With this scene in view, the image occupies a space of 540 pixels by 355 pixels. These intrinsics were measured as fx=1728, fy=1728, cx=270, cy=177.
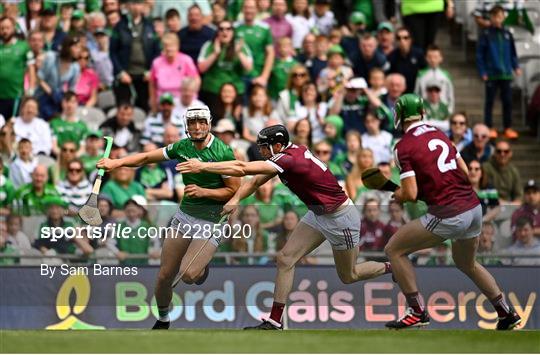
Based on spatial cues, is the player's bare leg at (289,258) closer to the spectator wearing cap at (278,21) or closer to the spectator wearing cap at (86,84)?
the spectator wearing cap at (86,84)

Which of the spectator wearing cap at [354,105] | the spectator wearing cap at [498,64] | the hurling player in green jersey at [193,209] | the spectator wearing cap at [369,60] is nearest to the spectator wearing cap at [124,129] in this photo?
the spectator wearing cap at [354,105]

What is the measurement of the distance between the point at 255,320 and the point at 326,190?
1.49 metres

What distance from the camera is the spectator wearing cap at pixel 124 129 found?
22578mm

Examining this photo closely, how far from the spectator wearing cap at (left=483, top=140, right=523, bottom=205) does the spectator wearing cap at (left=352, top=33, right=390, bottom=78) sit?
8.44ft

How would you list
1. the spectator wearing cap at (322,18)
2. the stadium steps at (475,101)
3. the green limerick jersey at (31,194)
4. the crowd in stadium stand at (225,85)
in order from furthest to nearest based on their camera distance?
1. the spectator wearing cap at (322,18)
2. the stadium steps at (475,101)
3. the crowd in stadium stand at (225,85)
4. the green limerick jersey at (31,194)

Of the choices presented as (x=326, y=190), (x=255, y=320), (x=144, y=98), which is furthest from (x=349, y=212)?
(x=144, y=98)

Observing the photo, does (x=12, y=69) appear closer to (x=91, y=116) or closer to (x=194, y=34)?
(x=91, y=116)

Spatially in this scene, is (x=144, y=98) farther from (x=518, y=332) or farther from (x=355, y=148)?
(x=518, y=332)

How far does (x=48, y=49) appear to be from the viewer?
24.0 metres

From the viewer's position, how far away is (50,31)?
24.2 metres

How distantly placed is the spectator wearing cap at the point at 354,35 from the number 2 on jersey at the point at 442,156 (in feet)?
27.7

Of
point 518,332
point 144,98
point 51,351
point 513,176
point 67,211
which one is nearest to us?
point 51,351

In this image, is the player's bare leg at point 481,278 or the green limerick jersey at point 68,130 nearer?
the player's bare leg at point 481,278

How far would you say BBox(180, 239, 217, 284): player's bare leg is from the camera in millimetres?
16625
